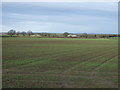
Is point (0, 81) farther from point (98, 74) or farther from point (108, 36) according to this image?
point (108, 36)

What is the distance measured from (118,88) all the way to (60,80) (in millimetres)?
2353

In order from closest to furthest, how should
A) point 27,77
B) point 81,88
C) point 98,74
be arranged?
point 81,88
point 27,77
point 98,74

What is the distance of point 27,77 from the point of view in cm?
840

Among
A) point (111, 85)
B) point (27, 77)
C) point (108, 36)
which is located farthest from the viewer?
point (108, 36)

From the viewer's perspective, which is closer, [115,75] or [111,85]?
[111,85]

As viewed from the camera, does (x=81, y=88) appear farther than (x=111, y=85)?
No

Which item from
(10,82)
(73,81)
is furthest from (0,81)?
(73,81)

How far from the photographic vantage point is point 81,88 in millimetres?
6719

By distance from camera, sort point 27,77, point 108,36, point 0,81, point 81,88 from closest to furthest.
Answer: point 81,88 → point 0,81 → point 27,77 → point 108,36

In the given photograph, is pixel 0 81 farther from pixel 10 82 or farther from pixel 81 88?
pixel 81 88

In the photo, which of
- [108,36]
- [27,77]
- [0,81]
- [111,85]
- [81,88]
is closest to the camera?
[81,88]

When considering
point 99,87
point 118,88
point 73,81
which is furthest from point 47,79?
point 118,88

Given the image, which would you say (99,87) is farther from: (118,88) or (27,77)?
(27,77)

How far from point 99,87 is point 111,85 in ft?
2.02
